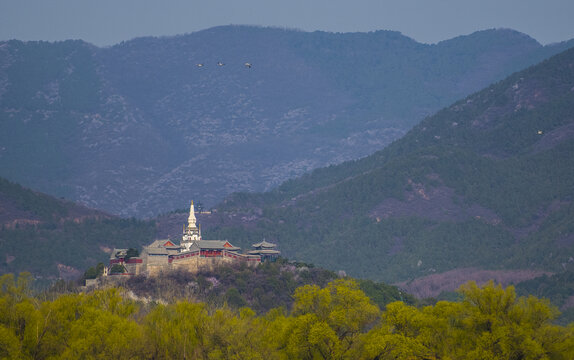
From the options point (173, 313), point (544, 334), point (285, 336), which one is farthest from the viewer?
point (173, 313)

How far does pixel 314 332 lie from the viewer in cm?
12100

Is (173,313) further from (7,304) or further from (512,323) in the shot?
(512,323)

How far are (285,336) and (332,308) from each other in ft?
19.8

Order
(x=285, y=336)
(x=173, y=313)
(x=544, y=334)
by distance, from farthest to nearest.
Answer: (x=173, y=313) → (x=285, y=336) → (x=544, y=334)

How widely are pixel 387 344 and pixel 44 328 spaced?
36.5 m

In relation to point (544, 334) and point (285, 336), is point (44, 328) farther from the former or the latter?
point (544, 334)

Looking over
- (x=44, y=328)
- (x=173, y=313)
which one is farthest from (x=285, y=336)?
(x=44, y=328)

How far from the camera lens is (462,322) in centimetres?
12106

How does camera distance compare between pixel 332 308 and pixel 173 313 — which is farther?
pixel 173 313

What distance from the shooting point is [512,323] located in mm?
118062

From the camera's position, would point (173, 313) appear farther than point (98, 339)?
Yes

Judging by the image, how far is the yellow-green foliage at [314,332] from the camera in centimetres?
11712

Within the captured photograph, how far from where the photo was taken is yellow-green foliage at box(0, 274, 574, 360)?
11712cm

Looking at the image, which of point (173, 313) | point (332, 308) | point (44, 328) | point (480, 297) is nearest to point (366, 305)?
point (332, 308)
